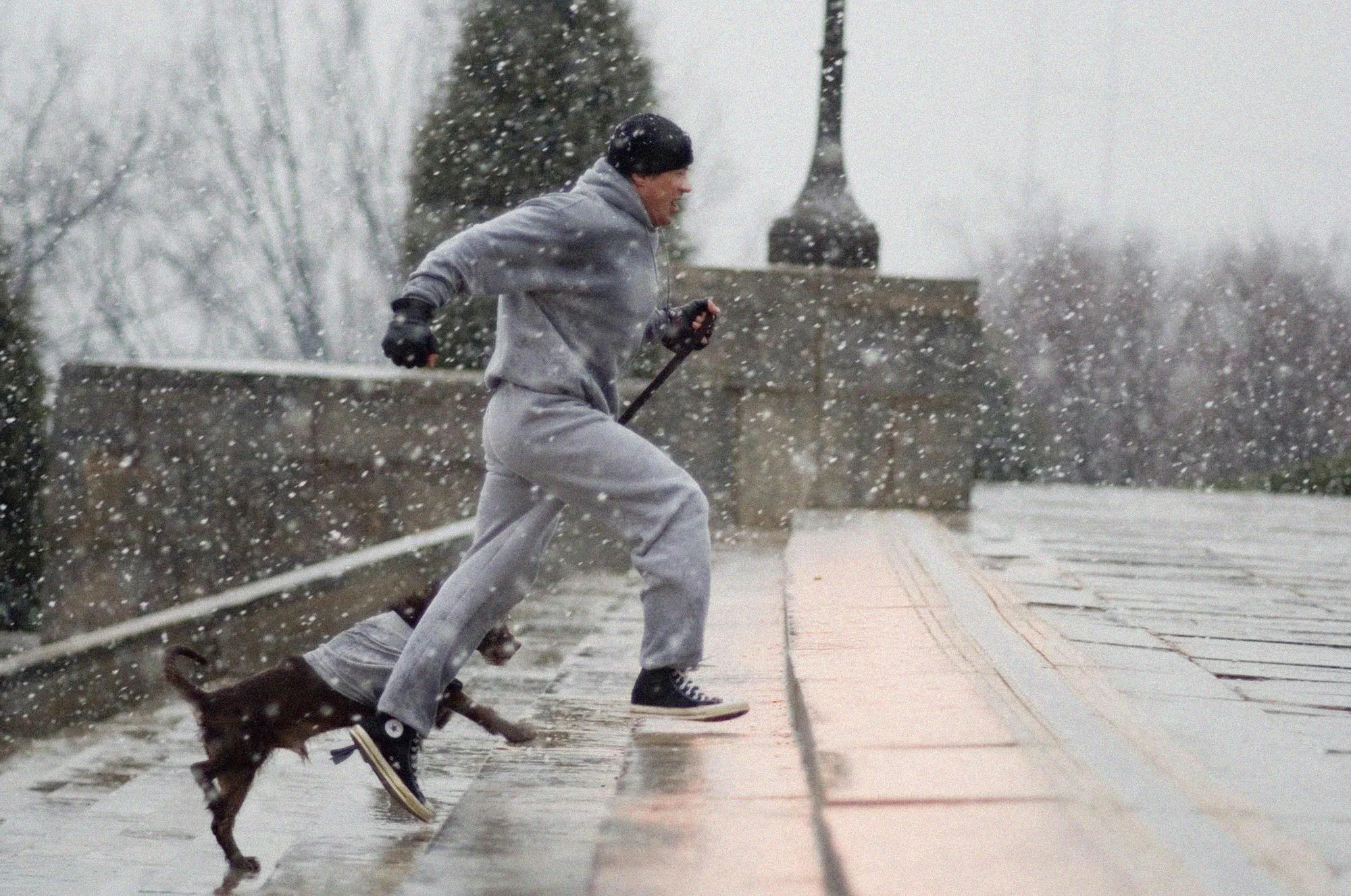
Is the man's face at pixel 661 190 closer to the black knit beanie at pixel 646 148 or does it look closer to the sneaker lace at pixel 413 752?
the black knit beanie at pixel 646 148

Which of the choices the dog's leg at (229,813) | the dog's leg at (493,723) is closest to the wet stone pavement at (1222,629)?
the dog's leg at (493,723)

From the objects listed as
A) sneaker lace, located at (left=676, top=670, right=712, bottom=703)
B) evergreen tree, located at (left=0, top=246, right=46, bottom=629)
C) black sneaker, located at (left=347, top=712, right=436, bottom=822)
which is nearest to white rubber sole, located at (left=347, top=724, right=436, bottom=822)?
black sneaker, located at (left=347, top=712, right=436, bottom=822)

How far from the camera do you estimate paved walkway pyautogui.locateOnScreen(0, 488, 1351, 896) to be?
7.36 ft

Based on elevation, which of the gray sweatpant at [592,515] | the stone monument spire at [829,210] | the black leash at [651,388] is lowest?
the gray sweatpant at [592,515]

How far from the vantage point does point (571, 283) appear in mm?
3490

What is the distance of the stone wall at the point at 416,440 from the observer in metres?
7.92

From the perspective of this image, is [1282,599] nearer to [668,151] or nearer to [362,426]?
[668,151]

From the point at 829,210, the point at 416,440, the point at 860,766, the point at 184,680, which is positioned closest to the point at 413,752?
the point at 184,680

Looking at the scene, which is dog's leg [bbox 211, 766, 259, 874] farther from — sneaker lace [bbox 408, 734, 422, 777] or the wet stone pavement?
the wet stone pavement

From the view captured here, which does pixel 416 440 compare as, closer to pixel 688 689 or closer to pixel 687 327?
pixel 687 327

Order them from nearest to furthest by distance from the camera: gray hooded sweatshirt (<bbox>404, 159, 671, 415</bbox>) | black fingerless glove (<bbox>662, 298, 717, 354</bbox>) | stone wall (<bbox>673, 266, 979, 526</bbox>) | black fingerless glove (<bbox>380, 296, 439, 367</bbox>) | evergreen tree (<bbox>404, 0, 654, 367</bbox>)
Answer: 1. black fingerless glove (<bbox>380, 296, 439, 367</bbox>)
2. gray hooded sweatshirt (<bbox>404, 159, 671, 415</bbox>)
3. black fingerless glove (<bbox>662, 298, 717, 354</bbox>)
4. stone wall (<bbox>673, 266, 979, 526</bbox>)
5. evergreen tree (<bbox>404, 0, 654, 367</bbox>)

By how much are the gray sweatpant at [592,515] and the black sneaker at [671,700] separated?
4cm

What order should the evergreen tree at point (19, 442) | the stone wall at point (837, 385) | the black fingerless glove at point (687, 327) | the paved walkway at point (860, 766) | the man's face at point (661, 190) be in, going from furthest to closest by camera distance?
the evergreen tree at point (19, 442) < the stone wall at point (837, 385) < the black fingerless glove at point (687, 327) < the man's face at point (661, 190) < the paved walkway at point (860, 766)

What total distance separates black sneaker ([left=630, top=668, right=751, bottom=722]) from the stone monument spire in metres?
4.95
